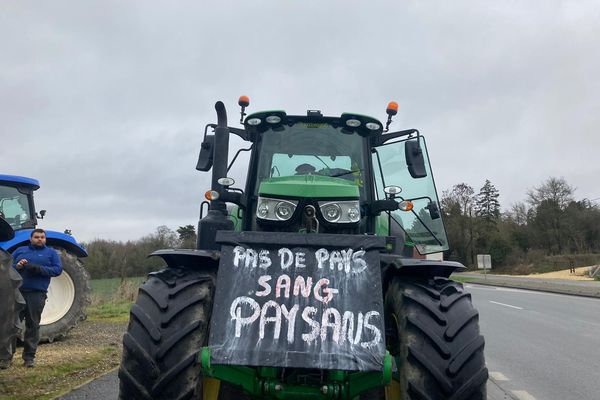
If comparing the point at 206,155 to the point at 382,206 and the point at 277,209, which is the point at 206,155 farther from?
the point at 382,206

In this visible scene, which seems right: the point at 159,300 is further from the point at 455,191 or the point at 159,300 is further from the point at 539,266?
the point at 455,191

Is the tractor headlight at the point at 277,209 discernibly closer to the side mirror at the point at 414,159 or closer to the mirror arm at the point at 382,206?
the mirror arm at the point at 382,206

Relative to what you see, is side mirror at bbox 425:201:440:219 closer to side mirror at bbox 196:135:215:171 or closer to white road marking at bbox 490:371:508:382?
side mirror at bbox 196:135:215:171

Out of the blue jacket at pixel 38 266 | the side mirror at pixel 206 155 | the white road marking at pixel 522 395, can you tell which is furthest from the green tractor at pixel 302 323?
the blue jacket at pixel 38 266

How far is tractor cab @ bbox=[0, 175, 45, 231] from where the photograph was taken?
1042cm

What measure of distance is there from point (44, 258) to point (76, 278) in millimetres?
2088

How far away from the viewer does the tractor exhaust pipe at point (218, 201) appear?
4.80 metres

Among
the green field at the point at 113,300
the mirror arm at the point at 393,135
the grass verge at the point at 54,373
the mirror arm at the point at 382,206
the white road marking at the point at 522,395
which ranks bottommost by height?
the white road marking at the point at 522,395

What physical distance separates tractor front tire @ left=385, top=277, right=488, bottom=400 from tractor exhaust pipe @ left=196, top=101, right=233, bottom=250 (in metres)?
1.97

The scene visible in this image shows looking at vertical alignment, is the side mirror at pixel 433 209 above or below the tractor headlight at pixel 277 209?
above

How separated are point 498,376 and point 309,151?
4372mm

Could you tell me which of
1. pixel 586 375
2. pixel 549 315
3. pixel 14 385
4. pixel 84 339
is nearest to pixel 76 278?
pixel 84 339

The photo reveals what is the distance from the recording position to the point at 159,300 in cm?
351

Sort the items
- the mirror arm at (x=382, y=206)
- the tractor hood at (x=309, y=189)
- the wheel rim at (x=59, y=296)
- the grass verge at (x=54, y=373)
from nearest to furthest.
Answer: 1. the tractor hood at (x=309, y=189)
2. the mirror arm at (x=382, y=206)
3. the grass verge at (x=54, y=373)
4. the wheel rim at (x=59, y=296)
